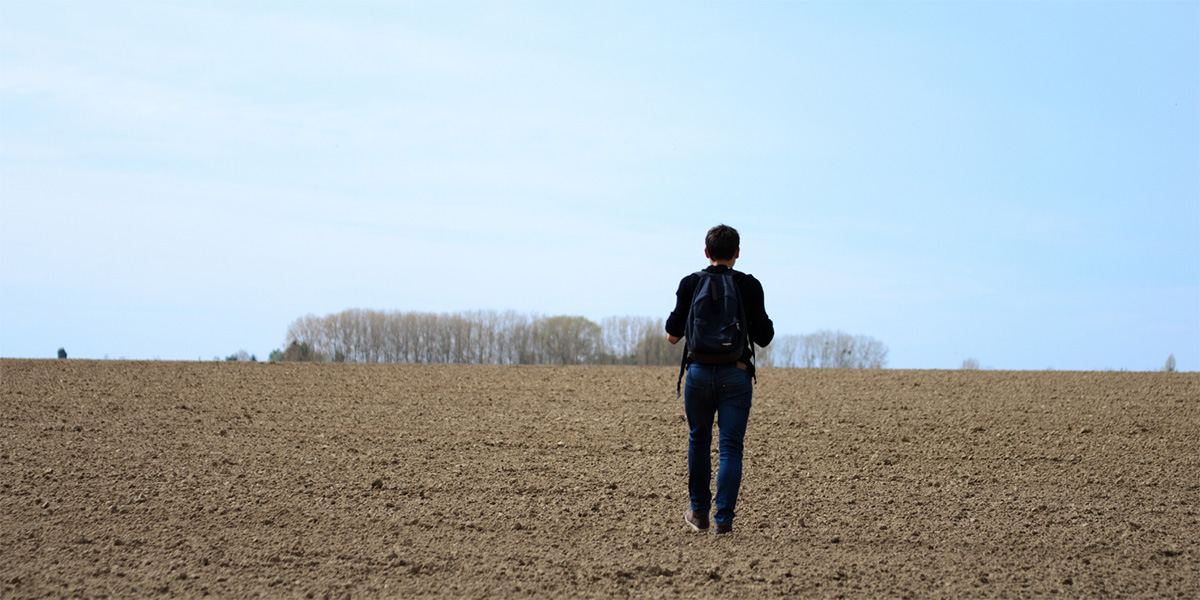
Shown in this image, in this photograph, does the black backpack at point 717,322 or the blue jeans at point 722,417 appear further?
the blue jeans at point 722,417

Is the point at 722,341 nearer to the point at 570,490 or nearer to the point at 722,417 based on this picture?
the point at 722,417

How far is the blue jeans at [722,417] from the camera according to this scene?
5480 millimetres

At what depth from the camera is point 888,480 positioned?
27.8ft

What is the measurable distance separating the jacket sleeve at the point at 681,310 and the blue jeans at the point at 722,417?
0.25 metres

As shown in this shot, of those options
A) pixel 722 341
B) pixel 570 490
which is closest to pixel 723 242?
pixel 722 341

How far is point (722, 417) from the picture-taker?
5.57 metres

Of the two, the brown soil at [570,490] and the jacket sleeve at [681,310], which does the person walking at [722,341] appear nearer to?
the jacket sleeve at [681,310]

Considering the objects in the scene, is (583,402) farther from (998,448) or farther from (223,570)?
(223,570)

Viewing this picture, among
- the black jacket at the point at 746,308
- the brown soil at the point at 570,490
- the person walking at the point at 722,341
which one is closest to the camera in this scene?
the brown soil at the point at 570,490

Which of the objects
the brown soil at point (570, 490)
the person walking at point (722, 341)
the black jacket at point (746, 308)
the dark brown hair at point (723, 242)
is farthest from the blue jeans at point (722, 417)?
the dark brown hair at point (723, 242)

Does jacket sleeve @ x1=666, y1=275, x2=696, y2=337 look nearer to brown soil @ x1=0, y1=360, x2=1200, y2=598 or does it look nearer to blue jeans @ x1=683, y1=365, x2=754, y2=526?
blue jeans @ x1=683, y1=365, x2=754, y2=526

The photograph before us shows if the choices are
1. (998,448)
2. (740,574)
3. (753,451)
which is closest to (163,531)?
(740,574)

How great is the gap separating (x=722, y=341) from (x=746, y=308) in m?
0.33

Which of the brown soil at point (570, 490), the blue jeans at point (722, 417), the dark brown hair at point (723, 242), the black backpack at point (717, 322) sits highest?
the dark brown hair at point (723, 242)
